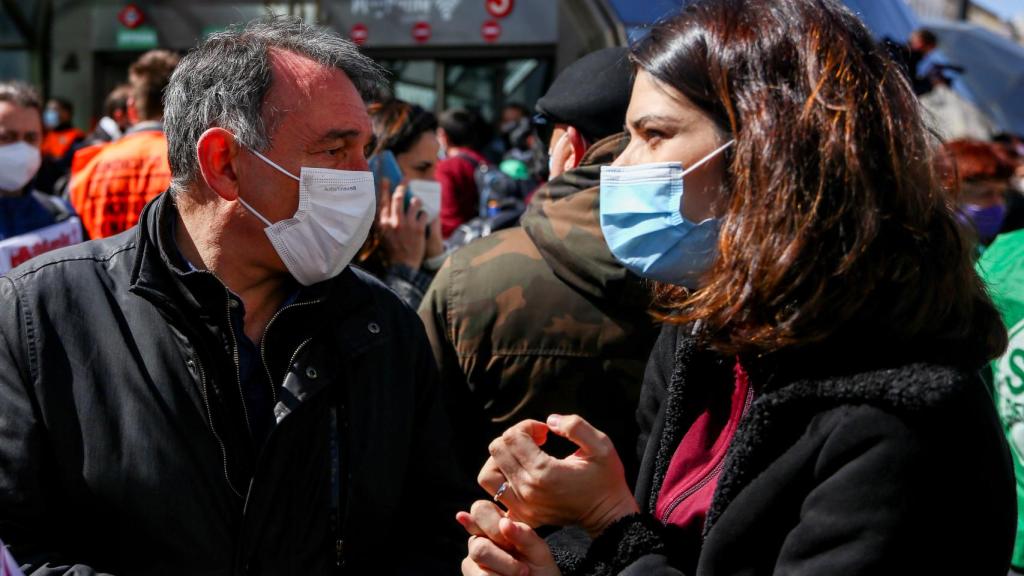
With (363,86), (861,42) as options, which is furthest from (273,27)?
(861,42)

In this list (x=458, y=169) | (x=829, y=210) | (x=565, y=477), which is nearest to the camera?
(x=829, y=210)

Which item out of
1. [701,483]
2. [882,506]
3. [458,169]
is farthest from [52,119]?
[882,506]

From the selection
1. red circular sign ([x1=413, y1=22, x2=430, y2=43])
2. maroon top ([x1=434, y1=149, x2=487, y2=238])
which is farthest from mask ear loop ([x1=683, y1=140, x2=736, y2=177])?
red circular sign ([x1=413, y1=22, x2=430, y2=43])

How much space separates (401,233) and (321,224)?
1.37m

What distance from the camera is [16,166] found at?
430 cm

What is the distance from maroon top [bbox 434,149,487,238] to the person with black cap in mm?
4003

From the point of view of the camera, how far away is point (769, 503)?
1.47 meters

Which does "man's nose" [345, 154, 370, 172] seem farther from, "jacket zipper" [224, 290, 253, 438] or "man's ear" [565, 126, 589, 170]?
"man's ear" [565, 126, 589, 170]

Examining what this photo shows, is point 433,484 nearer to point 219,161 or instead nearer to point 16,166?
point 219,161

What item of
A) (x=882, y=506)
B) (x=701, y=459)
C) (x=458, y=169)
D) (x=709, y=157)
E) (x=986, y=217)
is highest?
(x=709, y=157)

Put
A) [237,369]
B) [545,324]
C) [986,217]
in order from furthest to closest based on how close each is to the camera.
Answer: [986,217], [545,324], [237,369]

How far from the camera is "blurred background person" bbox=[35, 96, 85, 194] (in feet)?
24.9

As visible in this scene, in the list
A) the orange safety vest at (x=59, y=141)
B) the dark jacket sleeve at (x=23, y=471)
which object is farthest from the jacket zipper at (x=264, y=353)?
the orange safety vest at (x=59, y=141)

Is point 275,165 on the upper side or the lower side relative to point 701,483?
upper
